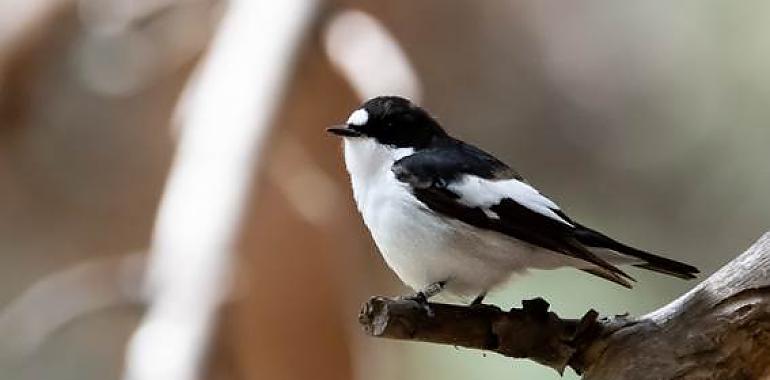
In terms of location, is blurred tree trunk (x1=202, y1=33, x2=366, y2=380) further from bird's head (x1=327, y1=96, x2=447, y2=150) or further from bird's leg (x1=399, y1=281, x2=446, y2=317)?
bird's leg (x1=399, y1=281, x2=446, y2=317)

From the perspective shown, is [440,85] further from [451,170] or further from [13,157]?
[451,170]

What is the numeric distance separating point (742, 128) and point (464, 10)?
62 cm

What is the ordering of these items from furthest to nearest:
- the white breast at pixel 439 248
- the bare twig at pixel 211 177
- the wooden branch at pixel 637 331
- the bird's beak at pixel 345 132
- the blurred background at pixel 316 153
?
the blurred background at pixel 316 153
the bare twig at pixel 211 177
the bird's beak at pixel 345 132
the white breast at pixel 439 248
the wooden branch at pixel 637 331

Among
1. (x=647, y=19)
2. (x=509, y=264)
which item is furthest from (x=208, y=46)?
(x=509, y=264)

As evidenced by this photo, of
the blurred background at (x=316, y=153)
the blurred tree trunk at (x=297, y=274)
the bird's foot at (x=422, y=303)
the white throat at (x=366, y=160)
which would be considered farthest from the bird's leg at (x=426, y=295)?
the blurred tree trunk at (x=297, y=274)

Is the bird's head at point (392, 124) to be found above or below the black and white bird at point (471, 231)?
above

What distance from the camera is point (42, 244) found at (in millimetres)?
2482

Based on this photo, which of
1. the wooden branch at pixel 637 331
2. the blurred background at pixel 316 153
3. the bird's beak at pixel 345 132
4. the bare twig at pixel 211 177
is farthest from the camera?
the blurred background at pixel 316 153

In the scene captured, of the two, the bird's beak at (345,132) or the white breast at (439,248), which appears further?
the bird's beak at (345,132)

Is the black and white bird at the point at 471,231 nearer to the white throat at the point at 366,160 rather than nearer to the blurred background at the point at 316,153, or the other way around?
the white throat at the point at 366,160

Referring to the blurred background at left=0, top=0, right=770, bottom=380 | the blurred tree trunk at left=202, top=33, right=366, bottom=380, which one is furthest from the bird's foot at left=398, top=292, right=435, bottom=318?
the blurred tree trunk at left=202, top=33, right=366, bottom=380

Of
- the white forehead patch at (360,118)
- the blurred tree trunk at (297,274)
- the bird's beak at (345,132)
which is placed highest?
the blurred tree trunk at (297,274)

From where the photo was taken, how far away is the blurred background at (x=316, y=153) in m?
1.75

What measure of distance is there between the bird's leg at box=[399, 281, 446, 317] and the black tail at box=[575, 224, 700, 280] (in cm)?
13
